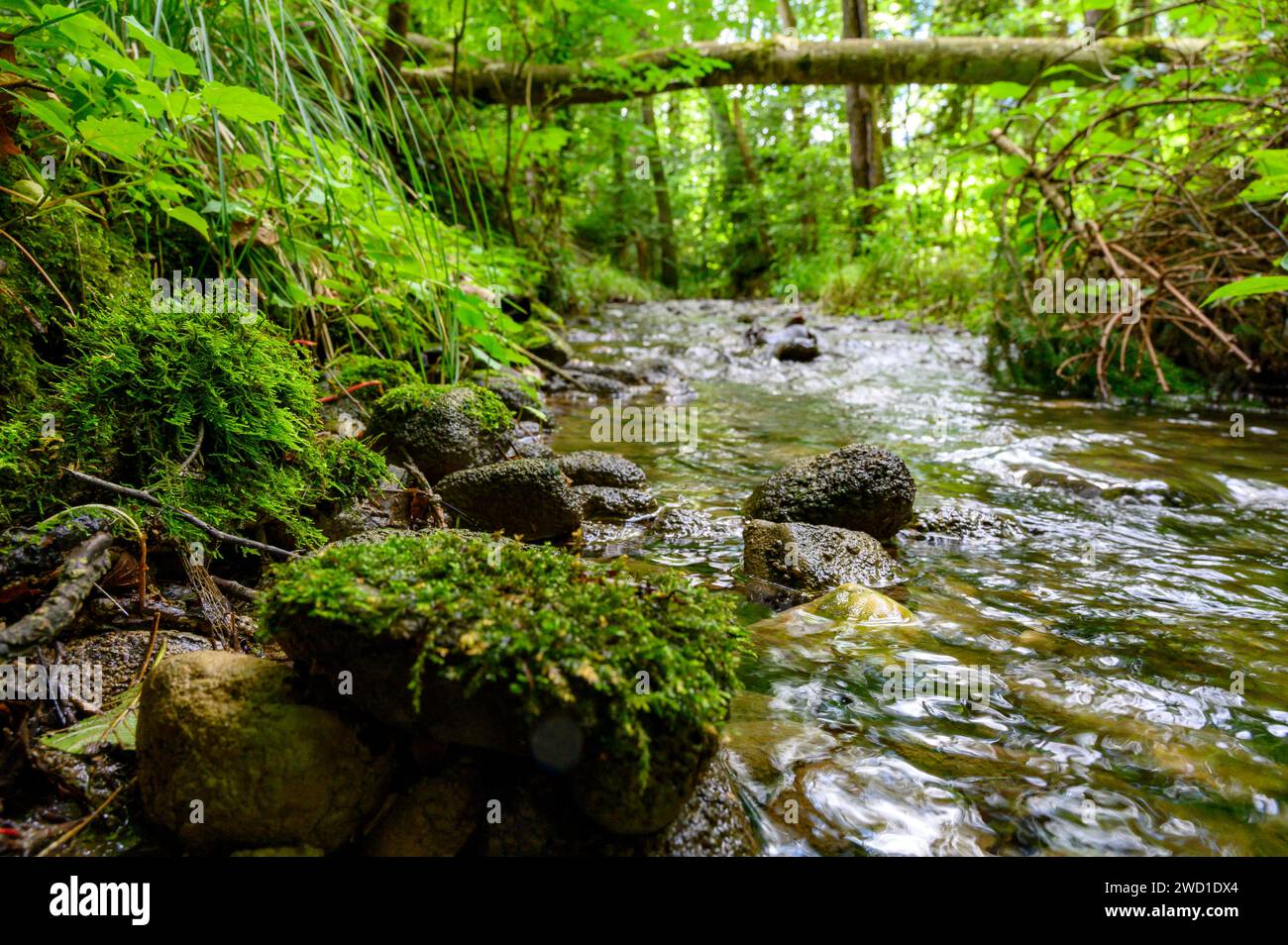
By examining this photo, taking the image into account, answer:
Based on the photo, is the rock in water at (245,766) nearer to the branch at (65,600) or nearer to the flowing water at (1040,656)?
the branch at (65,600)

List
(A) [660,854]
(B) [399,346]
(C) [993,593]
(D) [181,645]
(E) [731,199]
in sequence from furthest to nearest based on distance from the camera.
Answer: (E) [731,199] → (B) [399,346] → (C) [993,593] → (D) [181,645] → (A) [660,854]

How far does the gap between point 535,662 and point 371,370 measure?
113 inches

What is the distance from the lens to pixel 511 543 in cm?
154

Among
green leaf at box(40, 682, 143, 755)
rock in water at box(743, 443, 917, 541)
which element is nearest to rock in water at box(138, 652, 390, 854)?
green leaf at box(40, 682, 143, 755)

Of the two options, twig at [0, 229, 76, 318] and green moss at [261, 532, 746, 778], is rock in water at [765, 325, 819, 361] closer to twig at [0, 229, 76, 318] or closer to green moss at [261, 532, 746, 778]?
twig at [0, 229, 76, 318]

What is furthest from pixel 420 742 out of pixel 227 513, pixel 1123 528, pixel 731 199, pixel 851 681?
pixel 731 199

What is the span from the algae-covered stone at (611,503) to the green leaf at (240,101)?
1897 millimetres

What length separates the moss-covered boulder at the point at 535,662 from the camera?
3.62 ft

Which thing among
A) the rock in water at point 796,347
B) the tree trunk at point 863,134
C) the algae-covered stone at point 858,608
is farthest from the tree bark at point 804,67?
the algae-covered stone at point 858,608

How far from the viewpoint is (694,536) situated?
3.07 meters

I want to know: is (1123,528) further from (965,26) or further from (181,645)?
(965,26)

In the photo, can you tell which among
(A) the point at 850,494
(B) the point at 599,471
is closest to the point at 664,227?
(B) the point at 599,471

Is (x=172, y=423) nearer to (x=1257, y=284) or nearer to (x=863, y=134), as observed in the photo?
(x=1257, y=284)
